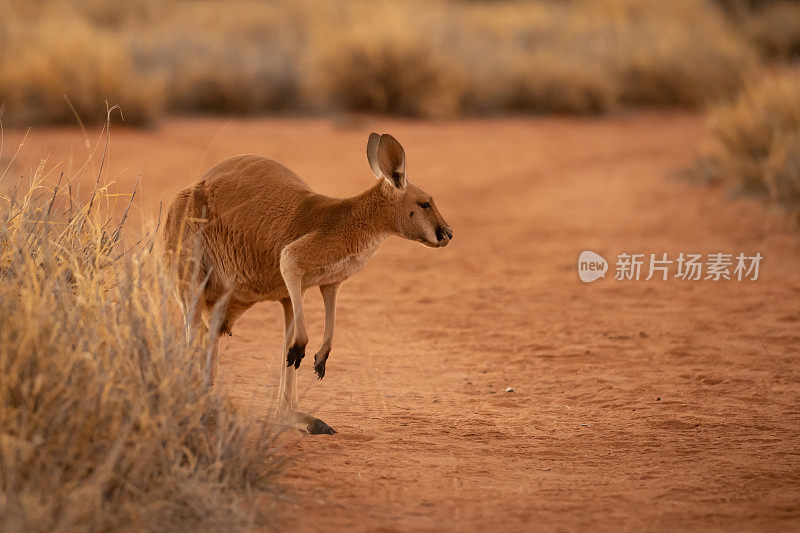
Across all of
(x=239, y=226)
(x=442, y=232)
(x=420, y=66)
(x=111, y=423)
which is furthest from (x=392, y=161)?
(x=420, y=66)

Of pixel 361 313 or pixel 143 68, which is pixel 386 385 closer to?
pixel 361 313

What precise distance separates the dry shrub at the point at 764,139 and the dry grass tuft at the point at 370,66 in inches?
231

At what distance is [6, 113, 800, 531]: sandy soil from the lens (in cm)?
432

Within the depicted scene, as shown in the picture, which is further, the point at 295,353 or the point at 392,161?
the point at 392,161

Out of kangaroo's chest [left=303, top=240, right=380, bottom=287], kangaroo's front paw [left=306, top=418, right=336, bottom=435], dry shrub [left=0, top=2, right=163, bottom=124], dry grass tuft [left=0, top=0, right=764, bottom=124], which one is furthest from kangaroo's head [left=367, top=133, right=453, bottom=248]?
dry grass tuft [left=0, top=0, right=764, bottom=124]

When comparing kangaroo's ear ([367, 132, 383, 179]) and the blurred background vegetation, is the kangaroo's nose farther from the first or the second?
the blurred background vegetation

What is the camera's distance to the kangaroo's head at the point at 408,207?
16.6ft

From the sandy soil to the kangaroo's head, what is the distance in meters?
1.09

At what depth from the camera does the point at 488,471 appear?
4684mm

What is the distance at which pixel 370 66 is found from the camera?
18797 millimetres

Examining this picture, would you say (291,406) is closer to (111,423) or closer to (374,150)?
(374,150)

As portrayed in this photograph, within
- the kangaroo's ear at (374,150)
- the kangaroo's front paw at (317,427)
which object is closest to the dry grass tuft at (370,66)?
the kangaroo's ear at (374,150)

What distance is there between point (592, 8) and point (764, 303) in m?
21.7

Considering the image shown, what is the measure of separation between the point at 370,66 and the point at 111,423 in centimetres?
1572
